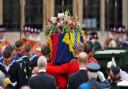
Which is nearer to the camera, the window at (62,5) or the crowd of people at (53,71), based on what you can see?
the crowd of people at (53,71)

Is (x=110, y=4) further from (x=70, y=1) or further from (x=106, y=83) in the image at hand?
(x=106, y=83)

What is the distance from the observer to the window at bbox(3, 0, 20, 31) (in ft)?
78.8

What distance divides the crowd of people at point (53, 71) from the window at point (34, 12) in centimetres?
1056

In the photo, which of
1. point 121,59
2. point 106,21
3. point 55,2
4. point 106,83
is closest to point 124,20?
point 106,21

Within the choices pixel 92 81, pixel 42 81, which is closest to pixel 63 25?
pixel 42 81

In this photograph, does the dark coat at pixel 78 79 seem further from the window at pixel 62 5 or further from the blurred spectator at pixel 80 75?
the window at pixel 62 5

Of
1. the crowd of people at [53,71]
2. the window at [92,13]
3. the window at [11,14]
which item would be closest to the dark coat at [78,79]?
the crowd of people at [53,71]

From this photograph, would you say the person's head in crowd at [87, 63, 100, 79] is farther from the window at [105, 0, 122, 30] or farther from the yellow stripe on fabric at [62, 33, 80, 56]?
the window at [105, 0, 122, 30]

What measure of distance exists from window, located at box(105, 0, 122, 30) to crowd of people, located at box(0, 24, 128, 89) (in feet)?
34.9

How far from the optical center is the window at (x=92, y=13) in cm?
2380

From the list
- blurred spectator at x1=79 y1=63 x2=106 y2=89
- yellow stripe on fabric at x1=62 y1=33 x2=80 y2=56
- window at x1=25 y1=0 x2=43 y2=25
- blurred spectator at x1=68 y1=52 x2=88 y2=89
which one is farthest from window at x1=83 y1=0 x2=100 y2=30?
blurred spectator at x1=79 y1=63 x2=106 y2=89

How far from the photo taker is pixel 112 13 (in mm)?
23734

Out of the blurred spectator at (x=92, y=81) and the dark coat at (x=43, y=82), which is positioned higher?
the blurred spectator at (x=92, y=81)

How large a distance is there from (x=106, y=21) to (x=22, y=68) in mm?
11915
